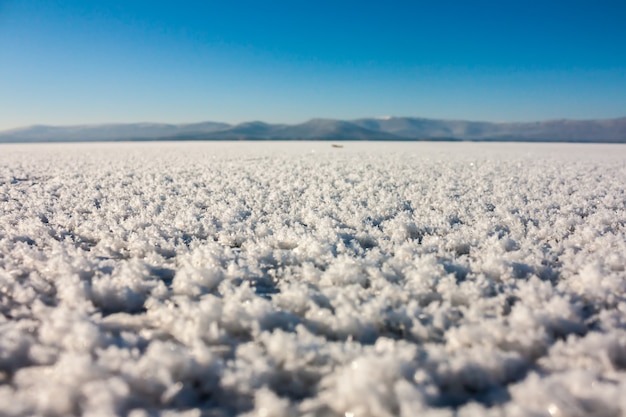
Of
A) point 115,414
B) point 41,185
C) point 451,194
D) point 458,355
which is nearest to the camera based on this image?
point 115,414

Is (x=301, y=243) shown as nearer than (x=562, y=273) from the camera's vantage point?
No

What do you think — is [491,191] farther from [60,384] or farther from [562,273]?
[60,384]

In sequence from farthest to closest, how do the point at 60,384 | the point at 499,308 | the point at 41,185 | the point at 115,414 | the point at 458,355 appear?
1. the point at 41,185
2. the point at 499,308
3. the point at 458,355
4. the point at 60,384
5. the point at 115,414

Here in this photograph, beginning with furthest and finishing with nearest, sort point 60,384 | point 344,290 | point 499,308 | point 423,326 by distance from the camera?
point 344,290, point 499,308, point 423,326, point 60,384

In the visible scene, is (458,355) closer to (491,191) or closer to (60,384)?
(60,384)

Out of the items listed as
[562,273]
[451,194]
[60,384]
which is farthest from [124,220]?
[451,194]

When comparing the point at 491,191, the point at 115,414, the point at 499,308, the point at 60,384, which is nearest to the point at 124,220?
the point at 60,384
